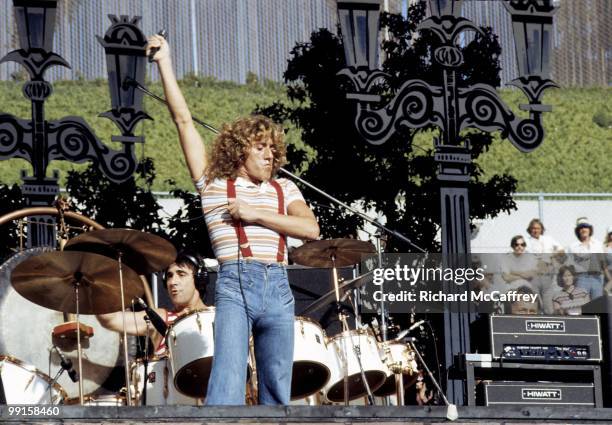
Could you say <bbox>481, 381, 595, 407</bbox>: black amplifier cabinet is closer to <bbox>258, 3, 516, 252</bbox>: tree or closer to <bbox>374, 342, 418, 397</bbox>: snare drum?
<bbox>374, 342, 418, 397</bbox>: snare drum

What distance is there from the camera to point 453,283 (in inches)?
376

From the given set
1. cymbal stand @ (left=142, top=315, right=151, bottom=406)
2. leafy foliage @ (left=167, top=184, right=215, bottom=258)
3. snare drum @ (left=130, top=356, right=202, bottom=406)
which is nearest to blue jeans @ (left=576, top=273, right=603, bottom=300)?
leafy foliage @ (left=167, top=184, right=215, bottom=258)

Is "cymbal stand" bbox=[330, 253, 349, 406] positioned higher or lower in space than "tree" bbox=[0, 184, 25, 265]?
lower

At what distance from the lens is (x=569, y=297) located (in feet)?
38.0

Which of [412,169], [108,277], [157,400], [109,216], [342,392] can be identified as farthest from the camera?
[412,169]

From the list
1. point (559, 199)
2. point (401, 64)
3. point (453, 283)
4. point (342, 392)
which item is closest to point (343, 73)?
point (453, 283)

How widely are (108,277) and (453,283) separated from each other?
292 centimetres

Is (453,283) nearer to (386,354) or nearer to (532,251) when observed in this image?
(386,354)

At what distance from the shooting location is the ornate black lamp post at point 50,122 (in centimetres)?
1009

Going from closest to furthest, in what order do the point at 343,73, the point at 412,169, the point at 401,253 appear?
the point at 343,73 < the point at 401,253 < the point at 412,169

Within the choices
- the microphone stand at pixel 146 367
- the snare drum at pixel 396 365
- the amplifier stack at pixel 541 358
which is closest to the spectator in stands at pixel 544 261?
the snare drum at pixel 396 365

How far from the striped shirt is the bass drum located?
110 inches

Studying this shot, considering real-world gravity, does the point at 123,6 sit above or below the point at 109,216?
above

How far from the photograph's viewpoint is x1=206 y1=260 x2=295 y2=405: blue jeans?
6.21m
